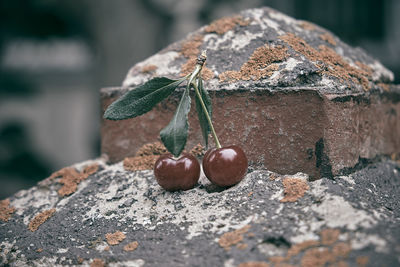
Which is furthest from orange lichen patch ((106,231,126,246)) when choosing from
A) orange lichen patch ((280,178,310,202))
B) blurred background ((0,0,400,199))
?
blurred background ((0,0,400,199))

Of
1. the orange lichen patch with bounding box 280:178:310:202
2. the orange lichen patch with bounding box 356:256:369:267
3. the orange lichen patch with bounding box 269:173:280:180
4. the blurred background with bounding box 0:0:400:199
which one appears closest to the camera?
the orange lichen patch with bounding box 356:256:369:267

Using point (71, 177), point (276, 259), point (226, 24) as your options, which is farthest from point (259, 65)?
point (71, 177)

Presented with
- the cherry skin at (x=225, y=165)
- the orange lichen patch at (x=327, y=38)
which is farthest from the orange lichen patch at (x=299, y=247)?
the orange lichen patch at (x=327, y=38)

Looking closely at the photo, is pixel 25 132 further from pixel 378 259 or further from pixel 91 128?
pixel 378 259

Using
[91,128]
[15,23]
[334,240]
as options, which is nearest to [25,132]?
[91,128]

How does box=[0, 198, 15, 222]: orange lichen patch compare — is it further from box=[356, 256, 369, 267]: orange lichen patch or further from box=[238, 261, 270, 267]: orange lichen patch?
box=[356, 256, 369, 267]: orange lichen patch

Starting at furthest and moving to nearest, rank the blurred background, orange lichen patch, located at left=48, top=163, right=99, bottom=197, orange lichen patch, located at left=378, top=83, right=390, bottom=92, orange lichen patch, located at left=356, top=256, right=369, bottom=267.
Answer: the blurred background
orange lichen patch, located at left=378, top=83, right=390, bottom=92
orange lichen patch, located at left=48, top=163, right=99, bottom=197
orange lichen patch, located at left=356, top=256, right=369, bottom=267
